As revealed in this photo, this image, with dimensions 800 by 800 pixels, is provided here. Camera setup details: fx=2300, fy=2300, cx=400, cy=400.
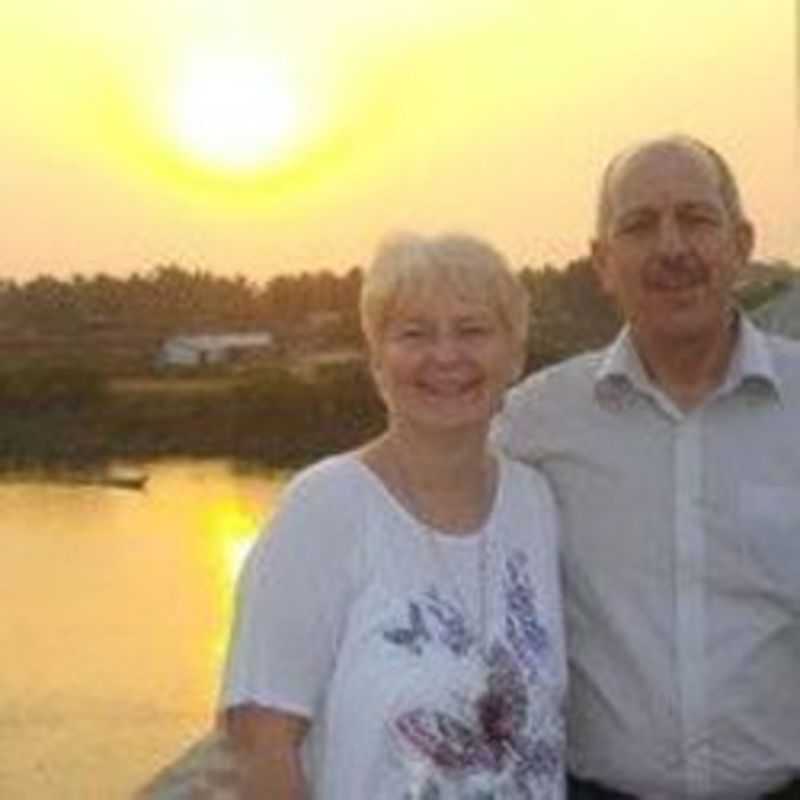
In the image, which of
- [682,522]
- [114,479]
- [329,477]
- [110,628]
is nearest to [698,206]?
[682,522]

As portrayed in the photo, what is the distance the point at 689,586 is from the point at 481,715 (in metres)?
0.45

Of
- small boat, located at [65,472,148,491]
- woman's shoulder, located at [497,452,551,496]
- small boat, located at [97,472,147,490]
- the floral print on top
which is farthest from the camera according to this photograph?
small boat, located at [65,472,148,491]

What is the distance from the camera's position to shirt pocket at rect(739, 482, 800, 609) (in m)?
3.03

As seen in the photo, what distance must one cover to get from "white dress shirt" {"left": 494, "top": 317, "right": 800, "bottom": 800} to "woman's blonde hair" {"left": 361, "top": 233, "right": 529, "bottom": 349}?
37 centimetres

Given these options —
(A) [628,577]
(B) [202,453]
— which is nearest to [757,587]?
(A) [628,577]

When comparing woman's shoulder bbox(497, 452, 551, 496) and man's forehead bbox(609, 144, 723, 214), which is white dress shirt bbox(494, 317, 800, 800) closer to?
woman's shoulder bbox(497, 452, 551, 496)

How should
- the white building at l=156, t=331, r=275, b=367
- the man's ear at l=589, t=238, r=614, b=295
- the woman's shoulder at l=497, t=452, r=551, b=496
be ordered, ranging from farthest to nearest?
1. the white building at l=156, t=331, r=275, b=367
2. the man's ear at l=589, t=238, r=614, b=295
3. the woman's shoulder at l=497, t=452, r=551, b=496

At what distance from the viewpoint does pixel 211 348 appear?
88562 millimetres

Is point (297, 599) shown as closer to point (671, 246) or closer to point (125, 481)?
point (671, 246)

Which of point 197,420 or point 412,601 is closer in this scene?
point 412,601

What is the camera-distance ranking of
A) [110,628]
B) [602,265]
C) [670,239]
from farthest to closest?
1. [110,628]
2. [602,265]
3. [670,239]

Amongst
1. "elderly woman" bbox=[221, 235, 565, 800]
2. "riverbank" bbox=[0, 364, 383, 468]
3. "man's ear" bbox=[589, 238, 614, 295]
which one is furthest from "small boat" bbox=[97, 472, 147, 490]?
"elderly woman" bbox=[221, 235, 565, 800]

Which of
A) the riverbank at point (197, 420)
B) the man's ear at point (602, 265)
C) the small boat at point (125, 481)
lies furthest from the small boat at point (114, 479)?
the man's ear at point (602, 265)

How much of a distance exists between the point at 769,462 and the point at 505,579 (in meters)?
0.48
